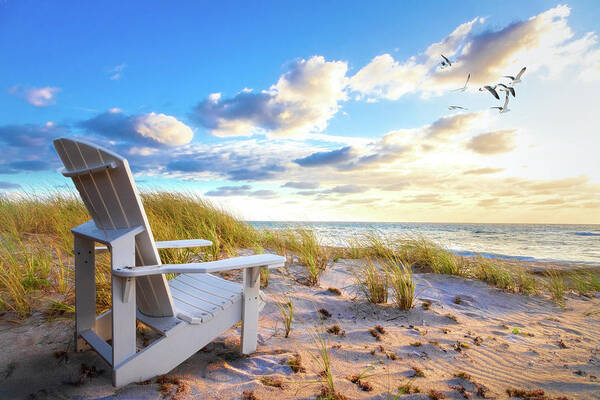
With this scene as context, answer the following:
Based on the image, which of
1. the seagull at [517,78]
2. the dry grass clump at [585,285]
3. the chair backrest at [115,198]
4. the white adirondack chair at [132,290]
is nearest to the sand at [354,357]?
the white adirondack chair at [132,290]

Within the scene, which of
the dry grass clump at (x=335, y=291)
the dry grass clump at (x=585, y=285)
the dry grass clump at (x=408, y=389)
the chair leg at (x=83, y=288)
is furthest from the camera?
the dry grass clump at (x=585, y=285)

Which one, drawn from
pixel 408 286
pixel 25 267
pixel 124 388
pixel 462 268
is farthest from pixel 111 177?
pixel 462 268

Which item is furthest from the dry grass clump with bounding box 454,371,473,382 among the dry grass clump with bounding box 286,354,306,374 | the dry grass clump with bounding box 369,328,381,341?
the dry grass clump with bounding box 286,354,306,374

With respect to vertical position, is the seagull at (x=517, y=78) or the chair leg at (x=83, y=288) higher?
the seagull at (x=517, y=78)

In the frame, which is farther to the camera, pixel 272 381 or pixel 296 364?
pixel 296 364

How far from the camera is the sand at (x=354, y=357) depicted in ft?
6.30

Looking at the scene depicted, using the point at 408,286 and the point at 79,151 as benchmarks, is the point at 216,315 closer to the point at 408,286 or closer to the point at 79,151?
the point at 79,151

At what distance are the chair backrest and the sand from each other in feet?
1.70

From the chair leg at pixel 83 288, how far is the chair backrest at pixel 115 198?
0.95 ft

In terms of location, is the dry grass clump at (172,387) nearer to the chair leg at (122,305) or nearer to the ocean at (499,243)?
the chair leg at (122,305)

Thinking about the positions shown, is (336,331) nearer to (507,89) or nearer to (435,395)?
(435,395)

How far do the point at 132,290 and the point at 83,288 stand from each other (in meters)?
0.81

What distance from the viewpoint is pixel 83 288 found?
2248 millimetres

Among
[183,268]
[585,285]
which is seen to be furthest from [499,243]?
[183,268]
